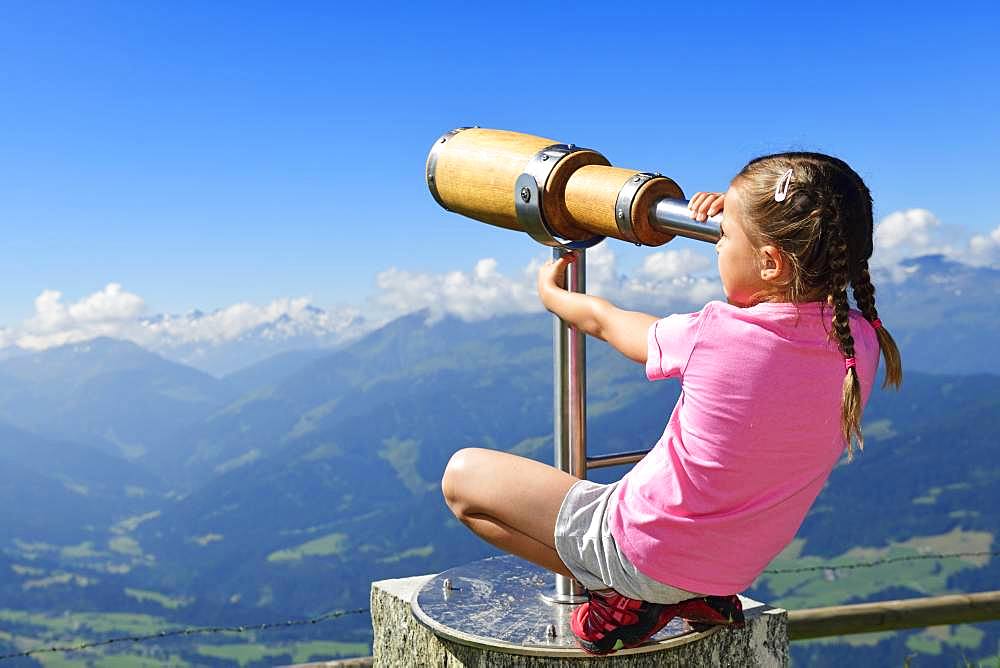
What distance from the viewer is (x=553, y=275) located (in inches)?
86.0

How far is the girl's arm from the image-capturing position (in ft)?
6.27

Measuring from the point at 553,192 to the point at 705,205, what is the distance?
373 millimetres

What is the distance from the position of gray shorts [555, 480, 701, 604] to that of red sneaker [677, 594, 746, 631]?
0.12 ft

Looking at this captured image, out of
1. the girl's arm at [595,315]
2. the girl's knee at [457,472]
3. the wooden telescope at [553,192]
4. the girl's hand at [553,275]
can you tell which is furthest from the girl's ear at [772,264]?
the girl's knee at [457,472]

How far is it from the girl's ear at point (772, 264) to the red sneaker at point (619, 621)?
706 mm

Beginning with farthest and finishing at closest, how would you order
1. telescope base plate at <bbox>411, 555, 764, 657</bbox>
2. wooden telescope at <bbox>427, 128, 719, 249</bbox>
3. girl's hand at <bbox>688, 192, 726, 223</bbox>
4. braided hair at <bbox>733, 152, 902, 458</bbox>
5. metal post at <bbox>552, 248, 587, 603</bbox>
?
1. metal post at <bbox>552, 248, 587, 603</bbox>
2. telescope base plate at <bbox>411, 555, 764, 657</bbox>
3. wooden telescope at <bbox>427, 128, 719, 249</bbox>
4. girl's hand at <bbox>688, 192, 726, 223</bbox>
5. braided hair at <bbox>733, 152, 902, 458</bbox>

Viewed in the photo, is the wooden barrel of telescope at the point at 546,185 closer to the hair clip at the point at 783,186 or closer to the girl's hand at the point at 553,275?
the girl's hand at the point at 553,275

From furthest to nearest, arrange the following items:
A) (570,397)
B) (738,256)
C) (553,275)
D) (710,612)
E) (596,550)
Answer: (570,397) < (553,275) < (710,612) < (596,550) < (738,256)

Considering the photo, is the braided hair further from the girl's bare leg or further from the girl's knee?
the girl's knee

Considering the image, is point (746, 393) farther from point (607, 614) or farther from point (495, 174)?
point (495, 174)

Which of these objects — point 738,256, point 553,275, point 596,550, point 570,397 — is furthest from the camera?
point 570,397

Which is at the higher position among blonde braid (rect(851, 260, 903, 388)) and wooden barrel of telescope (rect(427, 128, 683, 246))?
wooden barrel of telescope (rect(427, 128, 683, 246))

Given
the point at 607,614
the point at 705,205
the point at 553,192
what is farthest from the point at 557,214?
the point at 607,614

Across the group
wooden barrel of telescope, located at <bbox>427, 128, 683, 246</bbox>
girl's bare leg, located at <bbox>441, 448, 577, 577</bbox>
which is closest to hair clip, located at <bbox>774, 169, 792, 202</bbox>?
wooden barrel of telescope, located at <bbox>427, 128, 683, 246</bbox>
